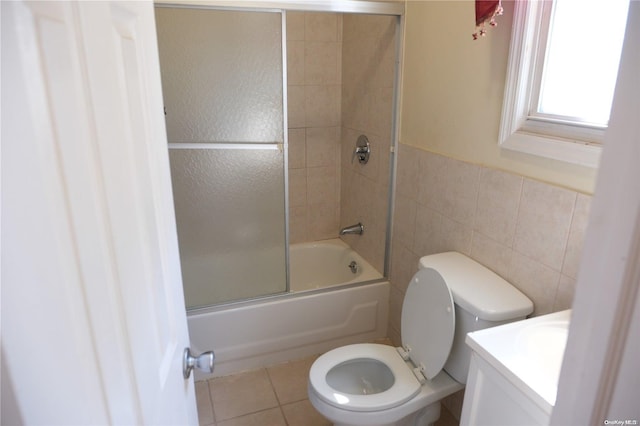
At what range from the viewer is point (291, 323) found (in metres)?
2.45

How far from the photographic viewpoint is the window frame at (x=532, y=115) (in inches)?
52.6

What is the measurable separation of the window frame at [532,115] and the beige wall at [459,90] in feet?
0.13

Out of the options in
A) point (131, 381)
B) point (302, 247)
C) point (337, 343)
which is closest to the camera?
point (131, 381)

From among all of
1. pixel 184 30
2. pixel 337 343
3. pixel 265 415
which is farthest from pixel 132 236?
pixel 337 343

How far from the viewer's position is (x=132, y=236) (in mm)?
628

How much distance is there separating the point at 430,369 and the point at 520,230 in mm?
631

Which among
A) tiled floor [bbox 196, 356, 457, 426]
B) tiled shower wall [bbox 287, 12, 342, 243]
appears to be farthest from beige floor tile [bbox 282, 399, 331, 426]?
tiled shower wall [bbox 287, 12, 342, 243]

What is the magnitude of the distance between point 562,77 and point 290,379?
1920mm

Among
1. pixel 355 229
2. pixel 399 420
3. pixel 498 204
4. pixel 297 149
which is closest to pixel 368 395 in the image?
pixel 399 420

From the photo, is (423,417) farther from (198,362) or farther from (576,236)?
(198,362)

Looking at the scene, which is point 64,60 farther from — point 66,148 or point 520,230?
point 520,230

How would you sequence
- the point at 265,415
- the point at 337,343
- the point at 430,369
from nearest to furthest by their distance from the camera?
the point at 430,369 < the point at 265,415 < the point at 337,343

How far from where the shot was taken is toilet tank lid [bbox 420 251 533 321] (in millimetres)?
1468

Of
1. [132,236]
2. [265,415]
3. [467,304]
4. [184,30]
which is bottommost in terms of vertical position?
[265,415]
